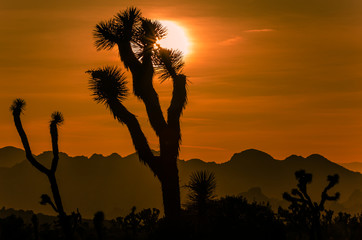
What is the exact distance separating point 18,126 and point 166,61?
6.97m

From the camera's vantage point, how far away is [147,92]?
87.9 feet

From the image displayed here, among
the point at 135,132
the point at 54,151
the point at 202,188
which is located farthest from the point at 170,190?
the point at 54,151

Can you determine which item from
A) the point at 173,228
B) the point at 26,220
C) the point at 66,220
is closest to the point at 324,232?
the point at 173,228

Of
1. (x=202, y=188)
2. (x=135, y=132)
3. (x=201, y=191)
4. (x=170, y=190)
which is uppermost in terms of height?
(x=135, y=132)

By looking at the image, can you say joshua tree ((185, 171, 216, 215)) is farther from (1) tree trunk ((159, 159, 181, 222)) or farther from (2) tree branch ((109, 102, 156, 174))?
(2) tree branch ((109, 102, 156, 174))

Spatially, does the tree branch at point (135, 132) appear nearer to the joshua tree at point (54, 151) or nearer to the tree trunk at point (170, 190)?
the tree trunk at point (170, 190)

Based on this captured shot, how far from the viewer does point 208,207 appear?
87.7 feet

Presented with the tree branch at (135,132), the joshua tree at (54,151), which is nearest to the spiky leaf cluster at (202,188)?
the tree branch at (135,132)

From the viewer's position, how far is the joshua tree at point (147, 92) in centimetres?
2589

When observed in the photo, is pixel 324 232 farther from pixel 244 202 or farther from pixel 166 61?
pixel 166 61

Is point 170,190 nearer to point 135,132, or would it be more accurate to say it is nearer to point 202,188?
point 202,188

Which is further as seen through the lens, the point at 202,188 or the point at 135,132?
the point at 202,188

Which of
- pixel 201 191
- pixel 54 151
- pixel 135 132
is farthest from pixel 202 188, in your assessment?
pixel 54 151

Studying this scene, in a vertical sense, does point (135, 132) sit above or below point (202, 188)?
above
